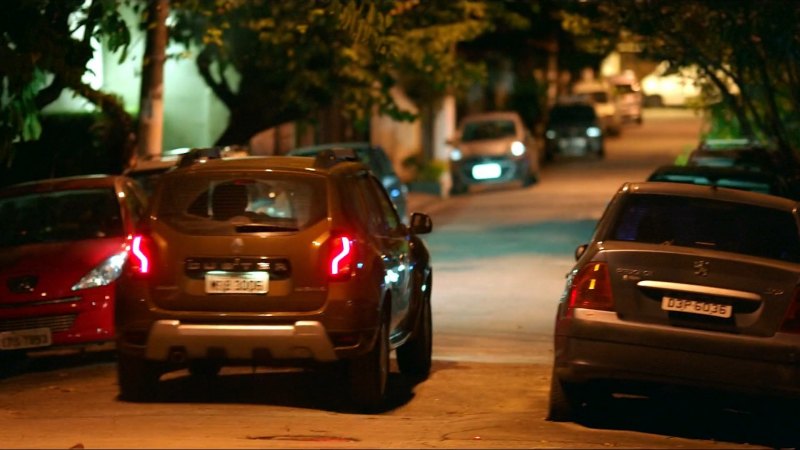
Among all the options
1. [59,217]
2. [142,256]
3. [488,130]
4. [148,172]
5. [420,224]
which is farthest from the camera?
[488,130]

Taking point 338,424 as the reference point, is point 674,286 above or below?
above

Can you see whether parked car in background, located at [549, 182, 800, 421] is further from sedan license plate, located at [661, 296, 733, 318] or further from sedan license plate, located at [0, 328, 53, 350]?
sedan license plate, located at [0, 328, 53, 350]

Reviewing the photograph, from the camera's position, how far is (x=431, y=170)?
103 ft

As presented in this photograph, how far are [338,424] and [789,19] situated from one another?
8174 mm

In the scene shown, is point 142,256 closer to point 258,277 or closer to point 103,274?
point 258,277

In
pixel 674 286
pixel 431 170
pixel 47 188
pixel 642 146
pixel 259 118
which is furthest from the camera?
pixel 642 146

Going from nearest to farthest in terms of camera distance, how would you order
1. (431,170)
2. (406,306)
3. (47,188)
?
1. (406,306)
2. (47,188)
3. (431,170)

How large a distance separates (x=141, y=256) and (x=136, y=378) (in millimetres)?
945

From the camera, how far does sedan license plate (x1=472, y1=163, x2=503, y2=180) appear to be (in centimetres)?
3114

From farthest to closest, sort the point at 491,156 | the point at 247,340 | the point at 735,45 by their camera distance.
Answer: the point at 491,156
the point at 735,45
the point at 247,340

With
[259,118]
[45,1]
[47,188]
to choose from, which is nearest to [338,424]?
[47,188]

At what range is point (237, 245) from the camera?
29.9ft

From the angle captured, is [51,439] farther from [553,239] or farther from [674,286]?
[553,239]

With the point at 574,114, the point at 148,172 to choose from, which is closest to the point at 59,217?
the point at 148,172
